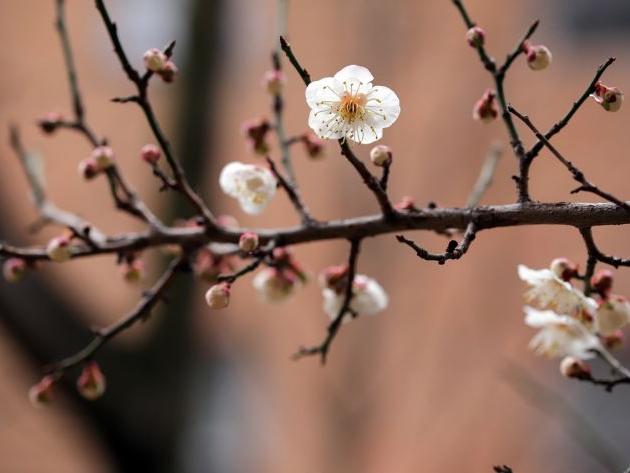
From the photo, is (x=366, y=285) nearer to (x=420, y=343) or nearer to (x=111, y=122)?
(x=420, y=343)

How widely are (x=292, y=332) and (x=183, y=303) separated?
4.29ft

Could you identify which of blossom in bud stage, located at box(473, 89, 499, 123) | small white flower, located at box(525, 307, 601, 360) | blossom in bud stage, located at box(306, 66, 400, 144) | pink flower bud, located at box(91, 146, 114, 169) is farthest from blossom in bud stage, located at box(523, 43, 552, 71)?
A: pink flower bud, located at box(91, 146, 114, 169)

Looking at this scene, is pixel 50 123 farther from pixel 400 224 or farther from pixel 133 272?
pixel 400 224

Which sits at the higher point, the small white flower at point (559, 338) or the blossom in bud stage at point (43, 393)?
the small white flower at point (559, 338)

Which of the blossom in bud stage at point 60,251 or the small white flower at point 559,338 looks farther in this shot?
the small white flower at point 559,338

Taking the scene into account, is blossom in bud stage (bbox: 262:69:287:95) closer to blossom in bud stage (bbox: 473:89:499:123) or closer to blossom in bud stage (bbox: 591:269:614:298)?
blossom in bud stage (bbox: 473:89:499:123)

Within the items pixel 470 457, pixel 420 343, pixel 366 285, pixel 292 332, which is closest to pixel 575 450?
pixel 470 457

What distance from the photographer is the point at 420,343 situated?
3.31m

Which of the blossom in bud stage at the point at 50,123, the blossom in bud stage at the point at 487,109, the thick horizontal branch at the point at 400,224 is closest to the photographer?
the thick horizontal branch at the point at 400,224

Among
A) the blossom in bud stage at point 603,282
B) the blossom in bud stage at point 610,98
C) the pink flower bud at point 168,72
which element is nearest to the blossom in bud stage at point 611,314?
the blossom in bud stage at point 603,282

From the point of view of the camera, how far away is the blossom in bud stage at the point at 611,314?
2.86 feet

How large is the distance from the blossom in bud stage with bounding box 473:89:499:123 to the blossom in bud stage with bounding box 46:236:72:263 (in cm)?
54

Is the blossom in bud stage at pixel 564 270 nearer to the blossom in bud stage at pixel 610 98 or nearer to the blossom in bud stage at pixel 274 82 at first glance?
the blossom in bud stage at pixel 610 98

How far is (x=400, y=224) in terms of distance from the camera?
0.79m
